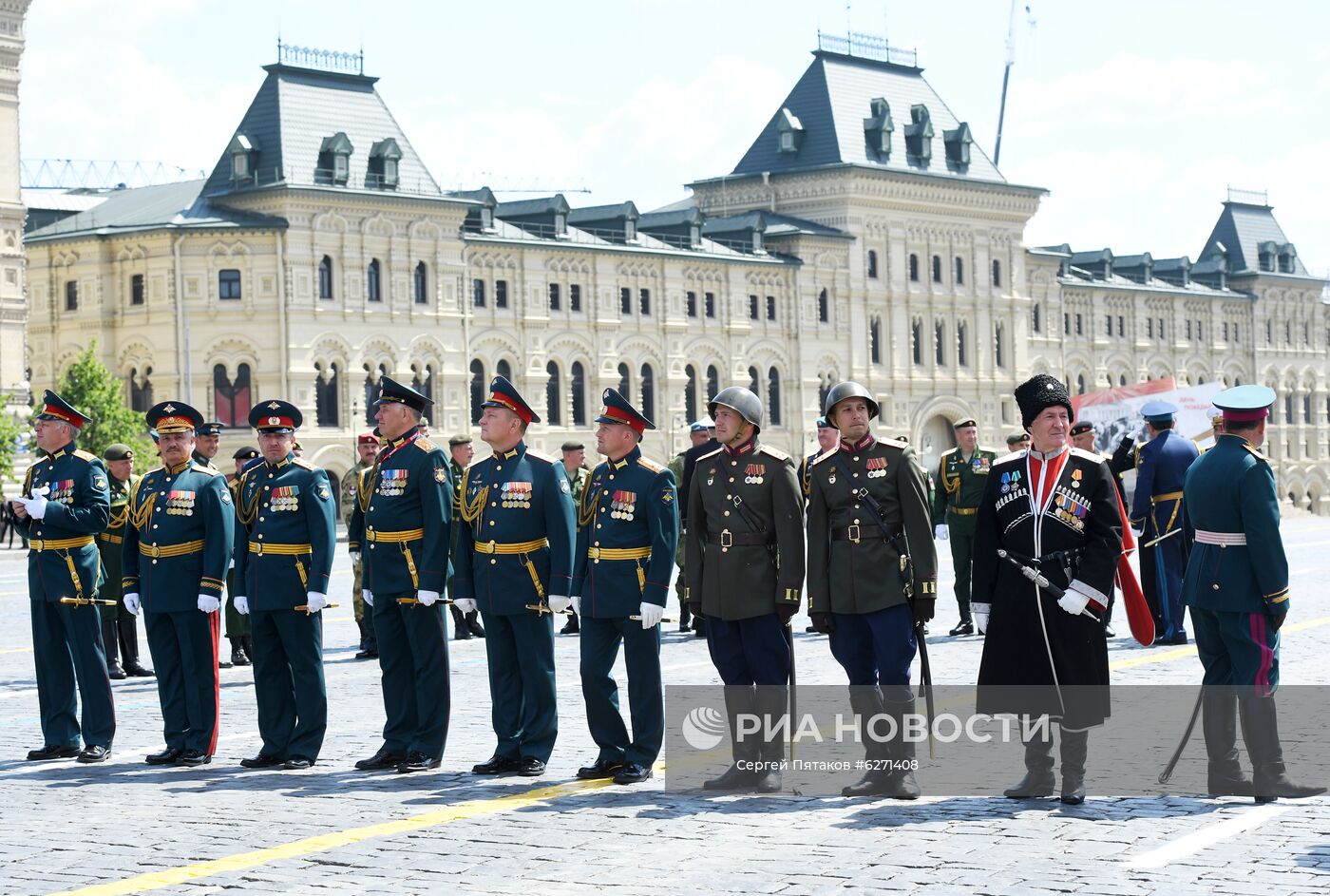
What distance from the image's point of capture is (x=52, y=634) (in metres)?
11.5

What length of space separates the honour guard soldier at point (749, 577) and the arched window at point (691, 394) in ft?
188

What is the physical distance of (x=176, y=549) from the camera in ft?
36.3

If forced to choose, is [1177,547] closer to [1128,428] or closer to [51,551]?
[51,551]

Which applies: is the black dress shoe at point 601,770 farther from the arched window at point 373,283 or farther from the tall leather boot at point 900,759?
the arched window at point 373,283

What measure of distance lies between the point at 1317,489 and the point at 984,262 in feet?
88.6

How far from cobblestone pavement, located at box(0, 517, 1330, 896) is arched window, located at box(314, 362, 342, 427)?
46842 mm

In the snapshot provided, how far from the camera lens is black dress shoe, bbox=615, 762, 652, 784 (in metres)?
9.85

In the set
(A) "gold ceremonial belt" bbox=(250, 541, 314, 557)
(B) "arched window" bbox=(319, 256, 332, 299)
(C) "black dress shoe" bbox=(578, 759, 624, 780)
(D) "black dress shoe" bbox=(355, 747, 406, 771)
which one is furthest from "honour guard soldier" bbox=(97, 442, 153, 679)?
(B) "arched window" bbox=(319, 256, 332, 299)

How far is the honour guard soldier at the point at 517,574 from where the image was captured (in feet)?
34.0

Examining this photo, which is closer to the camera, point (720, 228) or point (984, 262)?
point (720, 228)

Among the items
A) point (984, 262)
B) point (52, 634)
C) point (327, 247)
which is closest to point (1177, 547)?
point (52, 634)

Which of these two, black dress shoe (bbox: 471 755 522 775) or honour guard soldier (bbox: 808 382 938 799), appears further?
black dress shoe (bbox: 471 755 522 775)

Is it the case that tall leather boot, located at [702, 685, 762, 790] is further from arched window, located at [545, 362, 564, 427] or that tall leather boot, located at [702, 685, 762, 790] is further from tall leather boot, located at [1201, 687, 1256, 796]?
arched window, located at [545, 362, 564, 427]

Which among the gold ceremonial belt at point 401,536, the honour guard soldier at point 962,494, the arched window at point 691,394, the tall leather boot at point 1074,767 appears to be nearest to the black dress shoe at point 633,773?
the gold ceremonial belt at point 401,536
